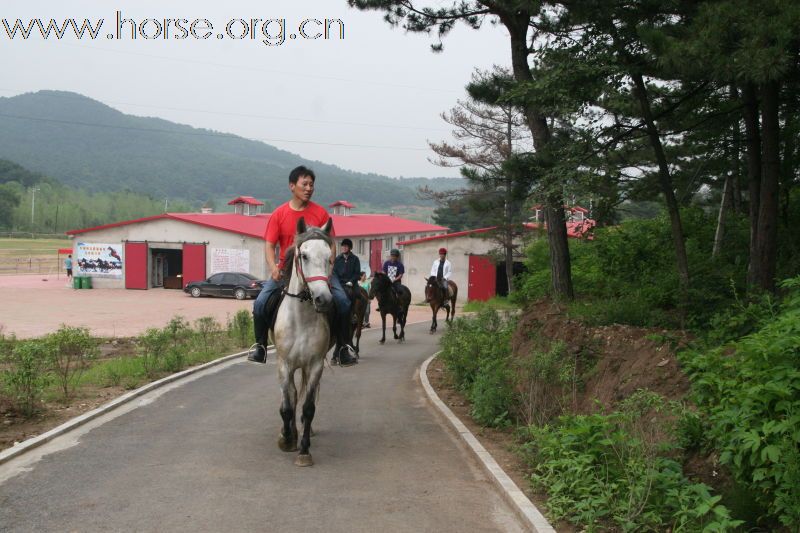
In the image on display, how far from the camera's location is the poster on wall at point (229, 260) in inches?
1961

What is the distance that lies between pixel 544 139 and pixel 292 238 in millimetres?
7696

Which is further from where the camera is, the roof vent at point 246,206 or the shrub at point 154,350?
the roof vent at point 246,206

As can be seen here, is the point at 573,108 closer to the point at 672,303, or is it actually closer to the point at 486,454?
the point at 672,303

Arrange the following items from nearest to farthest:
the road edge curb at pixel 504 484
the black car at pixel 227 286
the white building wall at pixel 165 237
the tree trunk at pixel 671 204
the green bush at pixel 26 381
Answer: the road edge curb at pixel 504 484 → the green bush at pixel 26 381 → the tree trunk at pixel 671 204 → the black car at pixel 227 286 → the white building wall at pixel 165 237

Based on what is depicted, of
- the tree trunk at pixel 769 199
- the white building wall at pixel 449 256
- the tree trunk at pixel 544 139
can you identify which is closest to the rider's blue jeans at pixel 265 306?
the tree trunk at pixel 769 199

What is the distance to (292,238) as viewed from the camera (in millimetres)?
9047

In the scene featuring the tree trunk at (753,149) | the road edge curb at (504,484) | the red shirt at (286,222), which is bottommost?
the road edge curb at (504,484)

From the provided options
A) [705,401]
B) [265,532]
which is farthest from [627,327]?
[265,532]

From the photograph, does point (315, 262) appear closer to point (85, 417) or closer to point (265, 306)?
point (265, 306)

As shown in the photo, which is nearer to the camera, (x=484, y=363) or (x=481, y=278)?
(x=484, y=363)

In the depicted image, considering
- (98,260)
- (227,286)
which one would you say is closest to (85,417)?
(227,286)

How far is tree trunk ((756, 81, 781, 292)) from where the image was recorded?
10.1 meters

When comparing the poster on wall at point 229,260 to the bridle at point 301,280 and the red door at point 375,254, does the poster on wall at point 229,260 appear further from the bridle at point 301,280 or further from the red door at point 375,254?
the bridle at point 301,280

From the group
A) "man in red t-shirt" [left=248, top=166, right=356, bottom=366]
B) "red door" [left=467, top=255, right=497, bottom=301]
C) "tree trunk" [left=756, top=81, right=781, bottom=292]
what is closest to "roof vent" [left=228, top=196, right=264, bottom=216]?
"red door" [left=467, top=255, right=497, bottom=301]
